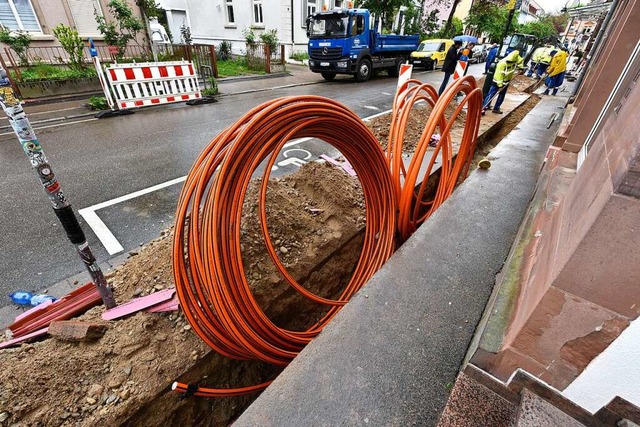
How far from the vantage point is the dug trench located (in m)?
1.47

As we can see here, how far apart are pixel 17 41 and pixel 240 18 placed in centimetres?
1314

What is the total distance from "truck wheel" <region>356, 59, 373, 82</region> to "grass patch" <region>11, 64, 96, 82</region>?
30.8 ft

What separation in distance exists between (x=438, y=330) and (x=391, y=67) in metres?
15.4

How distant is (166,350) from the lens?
1.73 m

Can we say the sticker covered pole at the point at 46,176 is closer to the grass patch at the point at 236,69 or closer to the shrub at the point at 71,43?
the shrub at the point at 71,43

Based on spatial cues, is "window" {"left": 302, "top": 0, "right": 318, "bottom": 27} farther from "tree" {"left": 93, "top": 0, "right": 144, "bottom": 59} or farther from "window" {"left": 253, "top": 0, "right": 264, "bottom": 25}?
"tree" {"left": 93, "top": 0, "right": 144, "bottom": 59}

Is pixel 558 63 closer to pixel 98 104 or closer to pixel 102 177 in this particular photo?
pixel 102 177

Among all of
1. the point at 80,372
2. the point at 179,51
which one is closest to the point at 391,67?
the point at 179,51

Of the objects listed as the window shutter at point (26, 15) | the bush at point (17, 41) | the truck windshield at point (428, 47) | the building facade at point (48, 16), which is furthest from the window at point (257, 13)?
the bush at point (17, 41)

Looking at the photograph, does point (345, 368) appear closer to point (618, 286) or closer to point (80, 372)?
point (618, 286)

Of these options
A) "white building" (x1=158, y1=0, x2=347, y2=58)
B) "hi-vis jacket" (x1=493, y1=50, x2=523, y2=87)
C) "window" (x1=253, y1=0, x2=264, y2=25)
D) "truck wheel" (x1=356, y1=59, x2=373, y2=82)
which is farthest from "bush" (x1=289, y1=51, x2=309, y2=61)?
"hi-vis jacket" (x1=493, y1=50, x2=523, y2=87)

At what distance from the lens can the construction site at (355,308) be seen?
89 centimetres

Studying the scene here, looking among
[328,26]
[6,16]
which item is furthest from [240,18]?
[6,16]

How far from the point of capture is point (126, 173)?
4.53 metres
